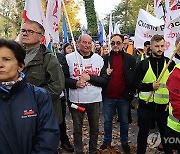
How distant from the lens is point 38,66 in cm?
343

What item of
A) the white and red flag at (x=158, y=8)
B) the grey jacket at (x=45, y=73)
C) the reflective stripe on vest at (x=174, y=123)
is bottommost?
the reflective stripe on vest at (x=174, y=123)

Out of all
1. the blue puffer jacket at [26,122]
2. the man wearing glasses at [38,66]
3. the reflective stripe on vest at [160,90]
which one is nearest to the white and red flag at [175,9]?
the reflective stripe on vest at [160,90]

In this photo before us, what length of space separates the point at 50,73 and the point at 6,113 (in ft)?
4.27

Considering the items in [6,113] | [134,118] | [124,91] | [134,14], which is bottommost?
[134,118]

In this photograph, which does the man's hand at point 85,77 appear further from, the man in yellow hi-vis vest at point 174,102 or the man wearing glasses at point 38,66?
the man in yellow hi-vis vest at point 174,102

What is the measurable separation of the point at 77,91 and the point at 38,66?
1.28m

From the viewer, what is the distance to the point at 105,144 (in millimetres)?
5328

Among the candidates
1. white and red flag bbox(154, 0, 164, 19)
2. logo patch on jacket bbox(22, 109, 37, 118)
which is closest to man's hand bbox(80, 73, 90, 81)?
logo patch on jacket bbox(22, 109, 37, 118)

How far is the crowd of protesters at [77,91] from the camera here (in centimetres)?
223

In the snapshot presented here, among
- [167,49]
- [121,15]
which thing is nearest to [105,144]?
[167,49]

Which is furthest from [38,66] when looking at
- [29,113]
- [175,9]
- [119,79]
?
[175,9]

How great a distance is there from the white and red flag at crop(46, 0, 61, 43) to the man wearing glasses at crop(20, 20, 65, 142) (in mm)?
1882

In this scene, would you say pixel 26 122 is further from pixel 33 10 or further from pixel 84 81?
pixel 33 10

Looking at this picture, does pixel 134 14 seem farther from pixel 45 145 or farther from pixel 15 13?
pixel 45 145
